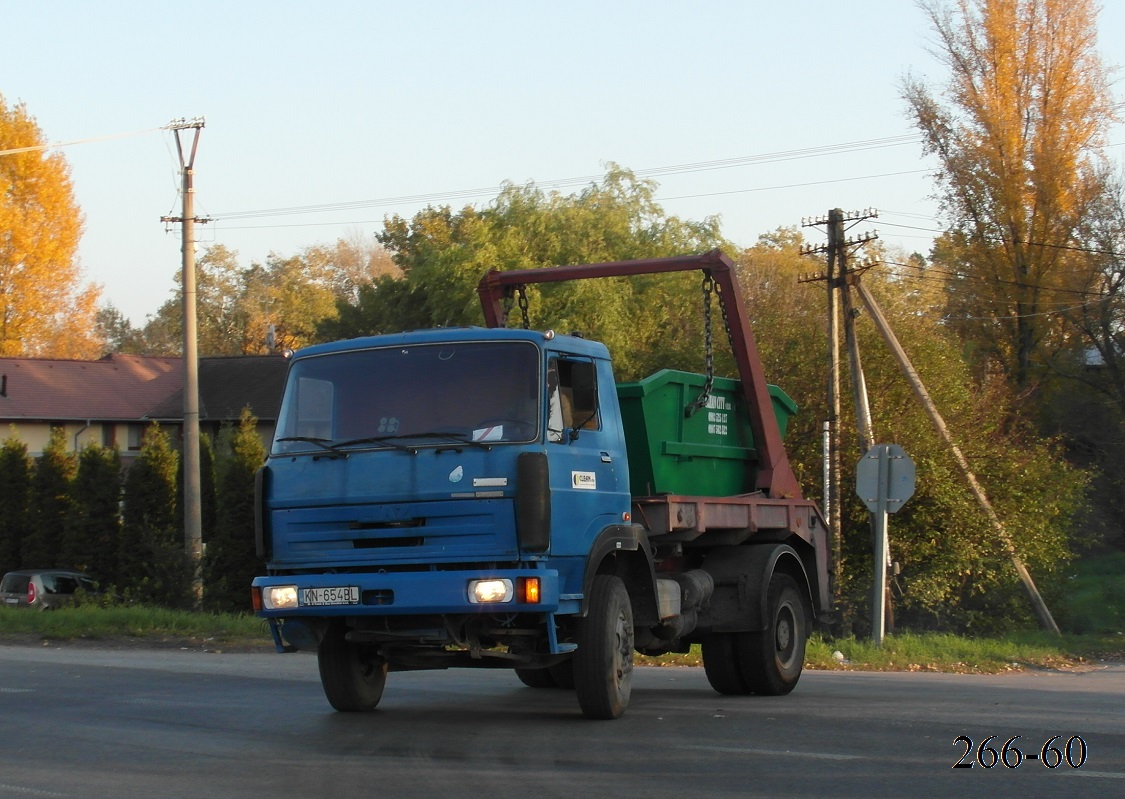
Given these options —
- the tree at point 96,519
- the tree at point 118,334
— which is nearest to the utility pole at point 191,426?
the tree at point 96,519

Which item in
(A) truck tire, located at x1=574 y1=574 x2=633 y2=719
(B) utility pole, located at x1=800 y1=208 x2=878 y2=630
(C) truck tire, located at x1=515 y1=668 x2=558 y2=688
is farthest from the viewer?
(B) utility pole, located at x1=800 y1=208 x2=878 y2=630

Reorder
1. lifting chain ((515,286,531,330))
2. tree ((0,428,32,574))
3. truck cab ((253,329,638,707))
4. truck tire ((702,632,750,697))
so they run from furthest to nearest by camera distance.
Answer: tree ((0,428,32,574)), lifting chain ((515,286,531,330)), truck tire ((702,632,750,697)), truck cab ((253,329,638,707))

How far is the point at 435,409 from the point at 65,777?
10.9 ft

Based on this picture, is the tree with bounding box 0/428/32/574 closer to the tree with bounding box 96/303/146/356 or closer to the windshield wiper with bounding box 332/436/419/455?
the windshield wiper with bounding box 332/436/419/455

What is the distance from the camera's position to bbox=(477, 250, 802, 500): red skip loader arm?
41.3ft

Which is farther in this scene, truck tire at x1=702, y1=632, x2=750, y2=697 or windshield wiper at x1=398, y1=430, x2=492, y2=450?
truck tire at x1=702, y1=632, x2=750, y2=697

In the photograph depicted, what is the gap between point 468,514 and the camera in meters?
8.94

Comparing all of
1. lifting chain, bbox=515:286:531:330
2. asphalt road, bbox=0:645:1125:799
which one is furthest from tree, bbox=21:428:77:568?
lifting chain, bbox=515:286:531:330

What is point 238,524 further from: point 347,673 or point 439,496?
point 439,496

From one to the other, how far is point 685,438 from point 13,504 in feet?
109

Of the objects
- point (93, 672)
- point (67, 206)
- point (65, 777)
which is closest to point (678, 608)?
point (65, 777)

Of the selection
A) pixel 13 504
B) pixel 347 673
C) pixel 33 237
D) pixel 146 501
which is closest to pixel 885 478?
pixel 347 673

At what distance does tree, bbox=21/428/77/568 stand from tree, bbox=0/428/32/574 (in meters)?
0.63


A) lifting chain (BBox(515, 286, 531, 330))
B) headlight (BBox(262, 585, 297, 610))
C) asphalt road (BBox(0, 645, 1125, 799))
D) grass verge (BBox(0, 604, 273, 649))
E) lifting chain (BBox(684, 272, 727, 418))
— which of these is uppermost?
lifting chain (BBox(515, 286, 531, 330))
